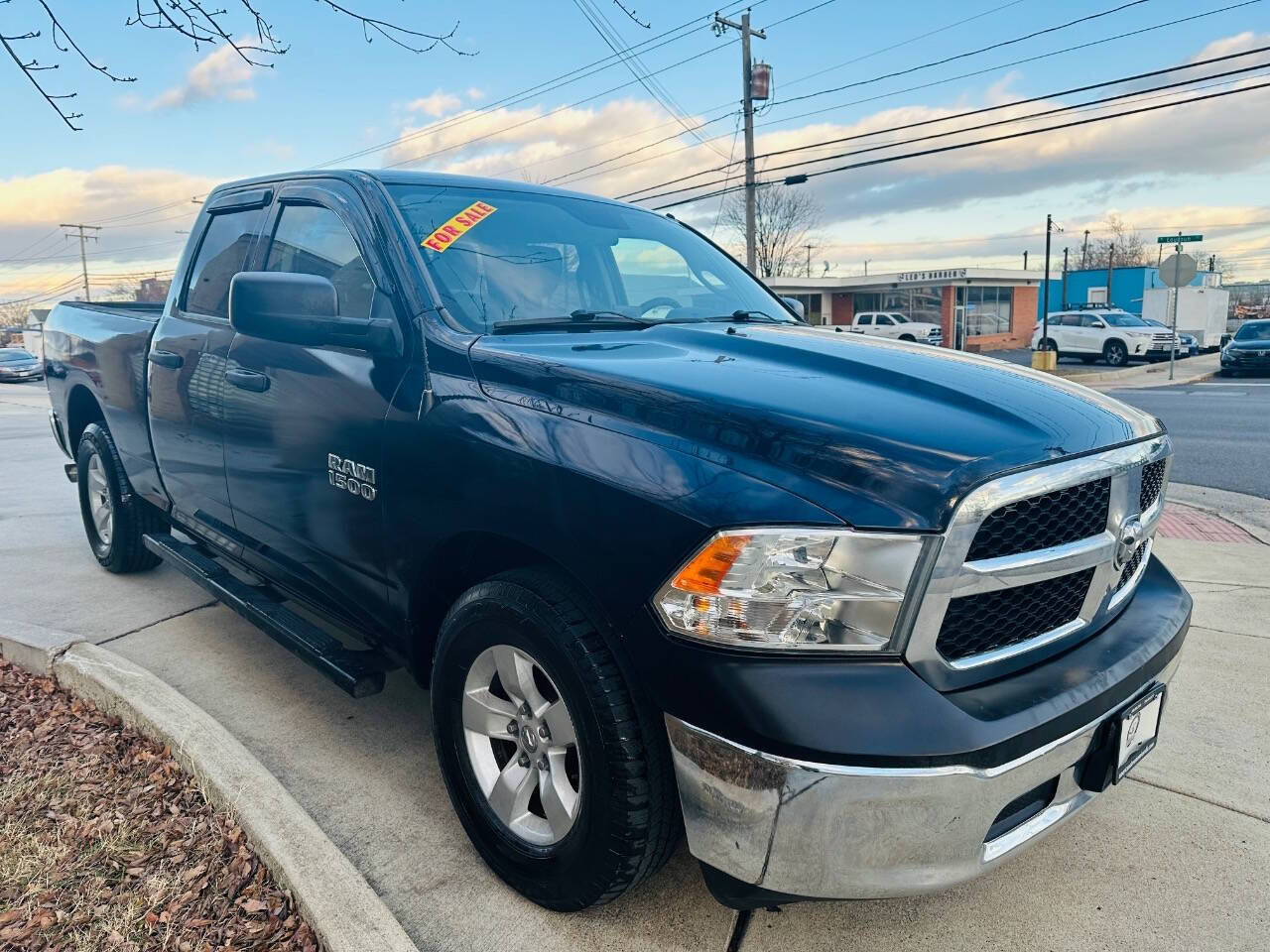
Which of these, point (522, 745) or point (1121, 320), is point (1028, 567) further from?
point (1121, 320)

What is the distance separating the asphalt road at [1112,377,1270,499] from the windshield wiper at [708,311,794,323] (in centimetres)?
663

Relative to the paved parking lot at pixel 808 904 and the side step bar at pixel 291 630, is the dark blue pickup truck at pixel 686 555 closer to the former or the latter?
the side step bar at pixel 291 630

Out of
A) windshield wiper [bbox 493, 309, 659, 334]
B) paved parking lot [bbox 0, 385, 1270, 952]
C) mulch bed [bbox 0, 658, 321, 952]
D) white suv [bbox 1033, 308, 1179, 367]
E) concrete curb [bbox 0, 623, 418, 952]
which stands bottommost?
white suv [bbox 1033, 308, 1179, 367]

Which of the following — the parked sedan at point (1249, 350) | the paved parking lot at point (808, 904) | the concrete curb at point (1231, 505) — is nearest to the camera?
the paved parking lot at point (808, 904)

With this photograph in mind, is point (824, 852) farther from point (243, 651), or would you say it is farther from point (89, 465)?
point (89, 465)

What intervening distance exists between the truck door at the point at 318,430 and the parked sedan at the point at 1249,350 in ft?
85.1

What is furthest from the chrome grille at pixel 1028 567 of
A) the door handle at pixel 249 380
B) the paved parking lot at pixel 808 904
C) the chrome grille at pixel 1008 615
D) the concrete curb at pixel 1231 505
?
the concrete curb at pixel 1231 505

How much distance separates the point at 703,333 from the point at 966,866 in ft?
5.23

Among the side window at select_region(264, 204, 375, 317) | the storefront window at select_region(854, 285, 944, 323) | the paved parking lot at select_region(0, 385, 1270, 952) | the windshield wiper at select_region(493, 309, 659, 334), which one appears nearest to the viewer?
the paved parking lot at select_region(0, 385, 1270, 952)

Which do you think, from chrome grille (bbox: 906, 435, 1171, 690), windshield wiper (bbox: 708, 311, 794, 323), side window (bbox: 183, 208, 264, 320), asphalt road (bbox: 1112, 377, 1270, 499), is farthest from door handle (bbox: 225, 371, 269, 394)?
asphalt road (bbox: 1112, 377, 1270, 499)

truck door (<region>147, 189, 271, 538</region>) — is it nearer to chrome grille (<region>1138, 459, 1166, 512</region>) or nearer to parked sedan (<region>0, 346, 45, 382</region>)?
chrome grille (<region>1138, 459, 1166, 512</region>)

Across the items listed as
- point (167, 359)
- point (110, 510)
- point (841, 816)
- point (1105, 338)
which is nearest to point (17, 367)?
point (110, 510)

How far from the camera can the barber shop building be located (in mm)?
47531

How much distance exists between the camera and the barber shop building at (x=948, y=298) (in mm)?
47531
